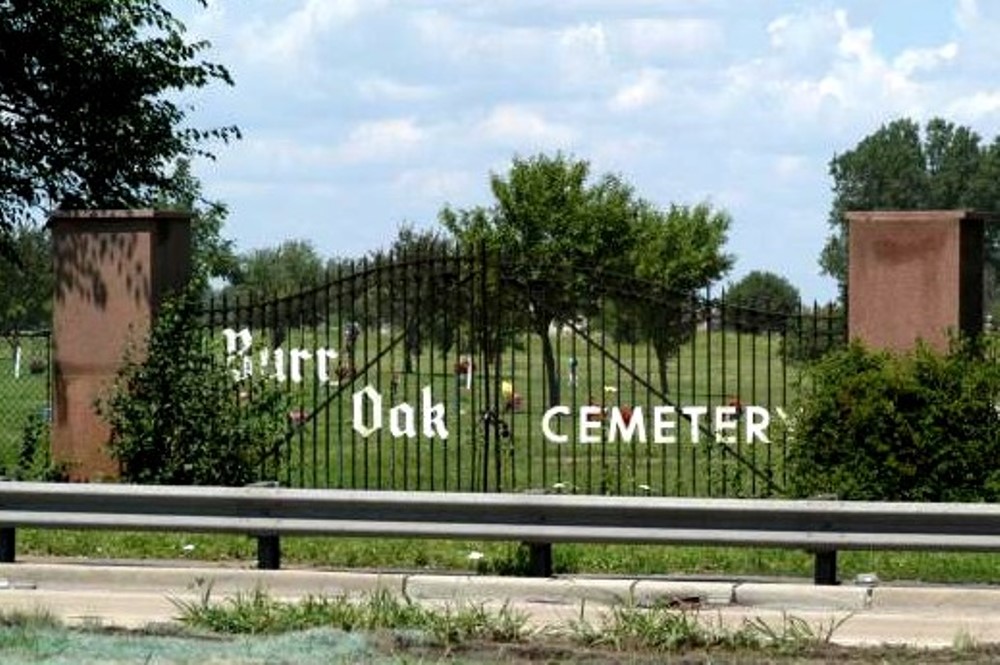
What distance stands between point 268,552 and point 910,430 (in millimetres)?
4902

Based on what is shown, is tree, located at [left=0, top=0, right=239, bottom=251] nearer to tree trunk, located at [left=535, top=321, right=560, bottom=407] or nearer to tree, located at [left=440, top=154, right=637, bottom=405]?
tree trunk, located at [left=535, top=321, right=560, bottom=407]

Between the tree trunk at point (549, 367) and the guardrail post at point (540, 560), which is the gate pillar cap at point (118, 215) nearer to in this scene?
the tree trunk at point (549, 367)

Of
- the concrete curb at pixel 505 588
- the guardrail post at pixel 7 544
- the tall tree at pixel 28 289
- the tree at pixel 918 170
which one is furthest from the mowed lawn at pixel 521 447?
the tree at pixel 918 170

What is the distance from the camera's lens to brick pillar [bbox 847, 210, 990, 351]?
15898 millimetres

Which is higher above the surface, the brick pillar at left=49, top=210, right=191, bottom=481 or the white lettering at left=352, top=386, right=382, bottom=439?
the brick pillar at left=49, top=210, right=191, bottom=481

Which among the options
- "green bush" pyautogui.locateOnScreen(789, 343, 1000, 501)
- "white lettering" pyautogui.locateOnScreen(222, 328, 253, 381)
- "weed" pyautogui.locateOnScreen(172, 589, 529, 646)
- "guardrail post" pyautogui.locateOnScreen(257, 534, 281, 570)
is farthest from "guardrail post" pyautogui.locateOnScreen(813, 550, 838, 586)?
"white lettering" pyautogui.locateOnScreen(222, 328, 253, 381)

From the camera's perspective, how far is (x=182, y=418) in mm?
16906

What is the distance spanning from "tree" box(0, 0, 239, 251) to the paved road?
30.1 feet

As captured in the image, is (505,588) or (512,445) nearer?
(505,588)

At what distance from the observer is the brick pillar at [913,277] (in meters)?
15.9

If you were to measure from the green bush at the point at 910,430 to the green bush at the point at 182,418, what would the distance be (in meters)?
4.52

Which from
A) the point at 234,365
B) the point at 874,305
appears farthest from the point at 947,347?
the point at 234,365

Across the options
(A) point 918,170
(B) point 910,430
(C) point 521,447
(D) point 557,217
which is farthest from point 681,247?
(A) point 918,170

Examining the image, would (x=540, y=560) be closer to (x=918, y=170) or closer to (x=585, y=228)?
(x=585, y=228)
